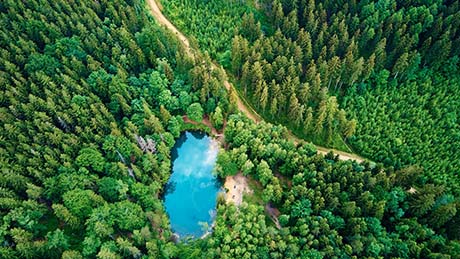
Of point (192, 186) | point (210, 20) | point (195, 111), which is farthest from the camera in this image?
point (210, 20)

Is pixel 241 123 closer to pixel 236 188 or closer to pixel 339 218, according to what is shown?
pixel 236 188

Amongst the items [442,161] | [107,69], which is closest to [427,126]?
[442,161]

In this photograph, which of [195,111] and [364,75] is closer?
[195,111]

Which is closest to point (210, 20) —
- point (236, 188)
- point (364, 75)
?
point (364, 75)

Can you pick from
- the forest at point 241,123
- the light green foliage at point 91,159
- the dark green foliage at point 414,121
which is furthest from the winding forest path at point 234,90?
the light green foliage at point 91,159

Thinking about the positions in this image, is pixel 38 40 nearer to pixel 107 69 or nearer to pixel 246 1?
pixel 107 69

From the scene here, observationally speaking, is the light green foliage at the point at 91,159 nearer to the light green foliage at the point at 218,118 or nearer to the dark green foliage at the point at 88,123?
the dark green foliage at the point at 88,123
